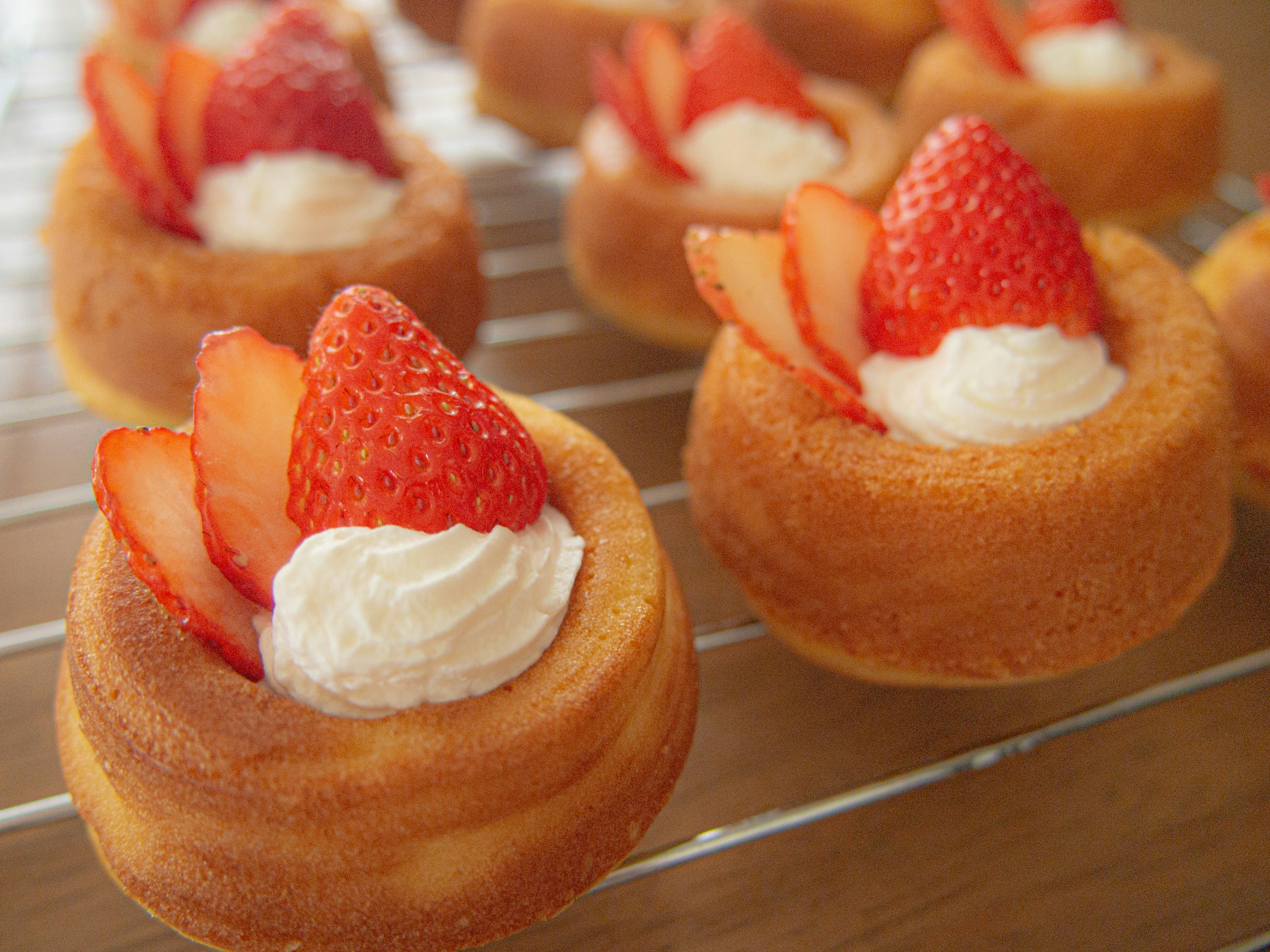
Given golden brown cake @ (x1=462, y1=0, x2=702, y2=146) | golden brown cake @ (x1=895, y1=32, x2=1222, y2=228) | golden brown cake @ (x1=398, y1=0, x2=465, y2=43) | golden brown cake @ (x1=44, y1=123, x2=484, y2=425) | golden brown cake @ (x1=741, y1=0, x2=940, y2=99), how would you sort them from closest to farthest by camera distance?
golden brown cake @ (x1=44, y1=123, x2=484, y2=425) < golden brown cake @ (x1=895, y1=32, x2=1222, y2=228) < golden brown cake @ (x1=462, y1=0, x2=702, y2=146) < golden brown cake @ (x1=741, y1=0, x2=940, y2=99) < golden brown cake @ (x1=398, y1=0, x2=465, y2=43)

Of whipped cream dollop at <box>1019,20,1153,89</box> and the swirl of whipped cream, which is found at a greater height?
whipped cream dollop at <box>1019,20,1153,89</box>

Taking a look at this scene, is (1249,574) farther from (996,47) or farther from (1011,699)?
(996,47)

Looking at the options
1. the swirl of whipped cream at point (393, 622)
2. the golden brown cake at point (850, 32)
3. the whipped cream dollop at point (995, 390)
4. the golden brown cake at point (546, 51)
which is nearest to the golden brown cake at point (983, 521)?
the whipped cream dollop at point (995, 390)

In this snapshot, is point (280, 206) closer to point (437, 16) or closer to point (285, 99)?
point (285, 99)

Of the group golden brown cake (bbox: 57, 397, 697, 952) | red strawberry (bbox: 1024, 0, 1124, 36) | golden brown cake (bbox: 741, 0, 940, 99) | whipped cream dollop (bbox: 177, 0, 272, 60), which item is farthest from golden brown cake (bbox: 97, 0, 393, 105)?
golden brown cake (bbox: 57, 397, 697, 952)

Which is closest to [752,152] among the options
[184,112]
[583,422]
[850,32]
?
[583,422]

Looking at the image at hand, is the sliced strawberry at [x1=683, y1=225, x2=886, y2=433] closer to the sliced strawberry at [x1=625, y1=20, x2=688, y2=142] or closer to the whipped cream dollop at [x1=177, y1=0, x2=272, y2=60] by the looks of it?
the sliced strawberry at [x1=625, y1=20, x2=688, y2=142]

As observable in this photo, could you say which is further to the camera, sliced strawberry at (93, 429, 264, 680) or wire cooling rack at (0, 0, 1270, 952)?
wire cooling rack at (0, 0, 1270, 952)
